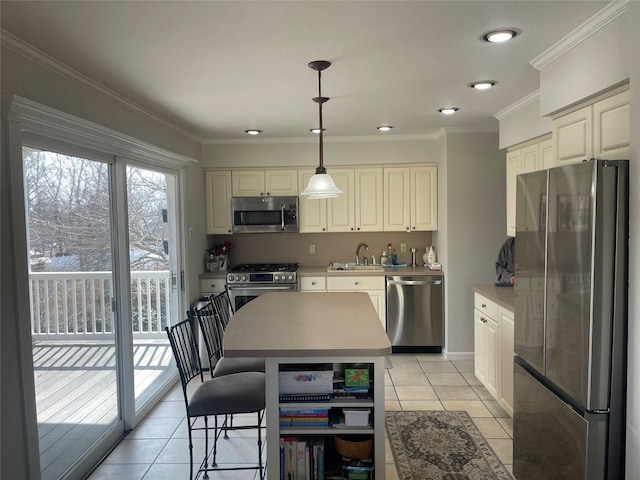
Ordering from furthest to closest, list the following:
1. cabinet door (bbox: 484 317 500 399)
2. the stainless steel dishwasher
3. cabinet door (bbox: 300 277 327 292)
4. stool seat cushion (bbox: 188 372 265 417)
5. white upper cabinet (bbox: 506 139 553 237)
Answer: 1. cabinet door (bbox: 300 277 327 292)
2. the stainless steel dishwasher
3. cabinet door (bbox: 484 317 500 399)
4. white upper cabinet (bbox: 506 139 553 237)
5. stool seat cushion (bbox: 188 372 265 417)

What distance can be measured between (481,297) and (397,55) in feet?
7.43

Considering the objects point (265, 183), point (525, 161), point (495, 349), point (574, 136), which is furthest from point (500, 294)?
point (265, 183)

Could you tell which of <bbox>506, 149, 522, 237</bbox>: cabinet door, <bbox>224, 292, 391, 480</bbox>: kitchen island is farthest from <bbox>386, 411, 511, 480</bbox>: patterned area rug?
<bbox>506, 149, 522, 237</bbox>: cabinet door

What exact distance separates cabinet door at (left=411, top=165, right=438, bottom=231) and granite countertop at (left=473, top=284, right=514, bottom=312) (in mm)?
1382

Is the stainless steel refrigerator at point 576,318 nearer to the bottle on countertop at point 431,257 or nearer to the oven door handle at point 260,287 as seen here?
the bottle on countertop at point 431,257

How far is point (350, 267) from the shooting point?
5340mm

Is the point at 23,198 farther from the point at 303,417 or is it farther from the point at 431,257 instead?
the point at 431,257

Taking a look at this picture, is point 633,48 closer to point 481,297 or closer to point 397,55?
point 397,55

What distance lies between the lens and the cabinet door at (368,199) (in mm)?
5215

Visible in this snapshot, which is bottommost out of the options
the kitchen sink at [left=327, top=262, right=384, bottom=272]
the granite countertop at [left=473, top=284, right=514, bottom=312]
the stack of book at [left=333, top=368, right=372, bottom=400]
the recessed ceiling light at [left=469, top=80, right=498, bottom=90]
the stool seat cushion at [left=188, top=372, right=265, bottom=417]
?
the stool seat cushion at [left=188, top=372, right=265, bottom=417]

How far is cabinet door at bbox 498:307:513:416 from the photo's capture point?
10.5ft

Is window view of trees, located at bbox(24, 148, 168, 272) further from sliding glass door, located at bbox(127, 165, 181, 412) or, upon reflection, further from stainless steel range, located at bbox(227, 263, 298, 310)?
stainless steel range, located at bbox(227, 263, 298, 310)

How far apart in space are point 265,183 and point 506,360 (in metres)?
3.21

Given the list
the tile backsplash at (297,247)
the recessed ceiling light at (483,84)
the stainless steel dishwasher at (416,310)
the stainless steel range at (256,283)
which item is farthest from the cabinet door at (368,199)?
the recessed ceiling light at (483,84)
